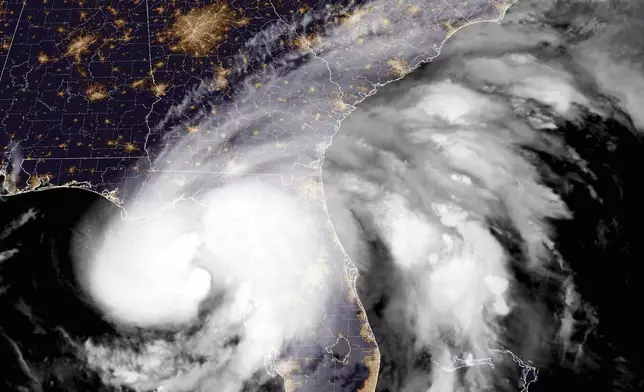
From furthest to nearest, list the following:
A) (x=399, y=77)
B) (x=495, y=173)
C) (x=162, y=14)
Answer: (x=162, y=14) → (x=399, y=77) → (x=495, y=173)

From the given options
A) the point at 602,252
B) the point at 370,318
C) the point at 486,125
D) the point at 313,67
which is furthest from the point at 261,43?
the point at 602,252

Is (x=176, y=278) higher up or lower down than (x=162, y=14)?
lower down

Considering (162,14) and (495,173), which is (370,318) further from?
(162,14)

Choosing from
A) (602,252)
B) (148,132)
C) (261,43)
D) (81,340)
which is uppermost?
(261,43)

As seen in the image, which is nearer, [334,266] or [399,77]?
[334,266]

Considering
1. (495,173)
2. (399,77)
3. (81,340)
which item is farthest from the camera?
(399,77)

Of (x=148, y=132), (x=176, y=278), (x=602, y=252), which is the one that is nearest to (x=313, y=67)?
(x=148, y=132)
